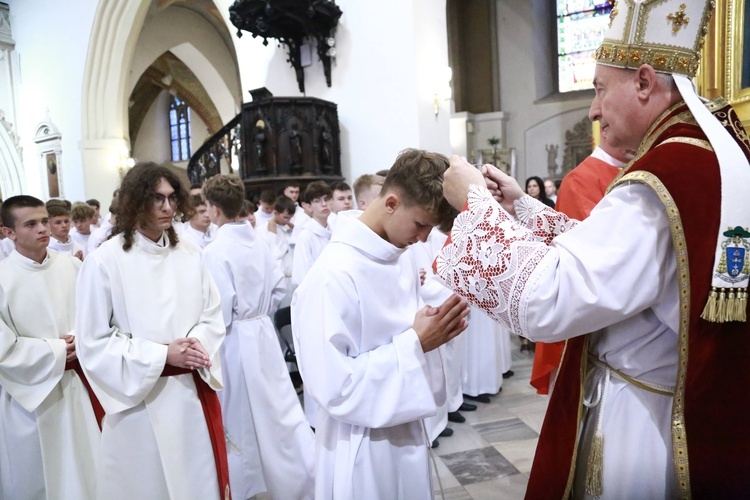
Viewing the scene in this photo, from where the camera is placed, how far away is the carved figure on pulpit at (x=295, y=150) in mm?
7777

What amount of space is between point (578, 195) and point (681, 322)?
1.33 m

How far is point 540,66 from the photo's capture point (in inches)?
573

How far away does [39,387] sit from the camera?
2.58 metres

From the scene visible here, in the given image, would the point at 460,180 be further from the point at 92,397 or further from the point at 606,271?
the point at 92,397

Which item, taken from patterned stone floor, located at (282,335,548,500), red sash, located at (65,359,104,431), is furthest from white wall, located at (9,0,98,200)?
patterned stone floor, located at (282,335,548,500)

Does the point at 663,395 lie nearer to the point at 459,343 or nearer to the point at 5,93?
the point at 459,343

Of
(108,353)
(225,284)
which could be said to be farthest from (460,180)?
(225,284)

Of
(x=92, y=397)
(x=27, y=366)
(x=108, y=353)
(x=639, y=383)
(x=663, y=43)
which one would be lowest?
(x=92, y=397)

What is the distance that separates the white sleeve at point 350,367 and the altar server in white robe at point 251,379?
192 centimetres

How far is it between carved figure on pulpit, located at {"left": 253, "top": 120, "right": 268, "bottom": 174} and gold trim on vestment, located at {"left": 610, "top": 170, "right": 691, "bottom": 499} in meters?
7.12

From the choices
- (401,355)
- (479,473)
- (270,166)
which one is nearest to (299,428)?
(479,473)

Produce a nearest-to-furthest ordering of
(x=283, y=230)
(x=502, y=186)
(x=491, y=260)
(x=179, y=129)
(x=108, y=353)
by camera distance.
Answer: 1. (x=491, y=260)
2. (x=502, y=186)
3. (x=108, y=353)
4. (x=283, y=230)
5. (x=179, y=129)

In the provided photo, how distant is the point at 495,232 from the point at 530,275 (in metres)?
0.14

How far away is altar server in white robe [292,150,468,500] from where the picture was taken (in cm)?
151
